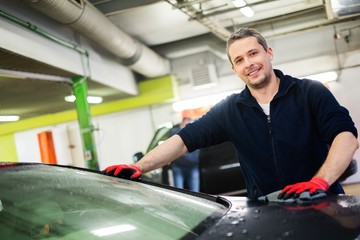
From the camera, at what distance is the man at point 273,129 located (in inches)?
73.0

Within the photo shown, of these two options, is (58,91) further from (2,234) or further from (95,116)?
(2,234)

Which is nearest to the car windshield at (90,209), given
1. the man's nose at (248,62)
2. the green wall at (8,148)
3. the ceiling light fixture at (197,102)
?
the man's nose at (248,62)

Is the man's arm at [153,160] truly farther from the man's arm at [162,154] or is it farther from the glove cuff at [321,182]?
the glove cuff at [321,182]

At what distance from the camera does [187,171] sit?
5199 millimetres

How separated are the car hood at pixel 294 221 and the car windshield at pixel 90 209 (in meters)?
0.10

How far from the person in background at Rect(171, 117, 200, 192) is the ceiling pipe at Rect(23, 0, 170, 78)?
80.1 inches

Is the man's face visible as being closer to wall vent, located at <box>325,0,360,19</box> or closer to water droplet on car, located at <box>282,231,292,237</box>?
water droplet on car, located at <box>282,231,292,237</box>

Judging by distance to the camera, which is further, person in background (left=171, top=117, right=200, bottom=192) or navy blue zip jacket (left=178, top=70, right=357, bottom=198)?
person in background (left=171, top=117, right=200, bottom=192)

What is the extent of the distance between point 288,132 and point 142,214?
91 centimetres

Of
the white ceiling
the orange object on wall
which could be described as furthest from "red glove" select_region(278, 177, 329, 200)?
the orange object on wall

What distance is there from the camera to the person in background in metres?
5.16

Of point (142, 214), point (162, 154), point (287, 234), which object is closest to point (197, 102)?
point (162, 154)

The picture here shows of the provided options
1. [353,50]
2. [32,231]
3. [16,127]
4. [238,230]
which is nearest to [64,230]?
[32,231]

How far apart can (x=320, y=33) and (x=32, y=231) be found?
910 centimetres
